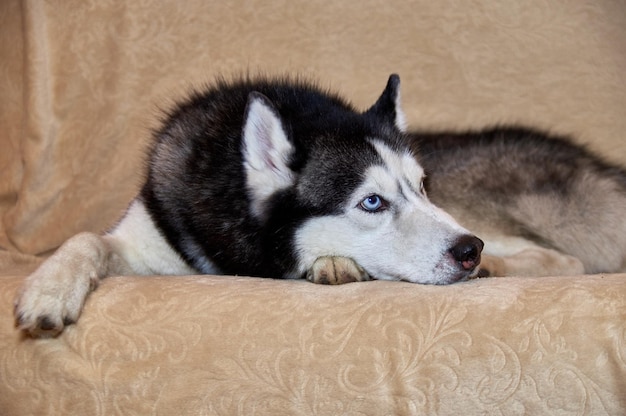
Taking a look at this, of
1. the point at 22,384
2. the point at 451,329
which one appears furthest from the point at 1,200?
the point at 451,329

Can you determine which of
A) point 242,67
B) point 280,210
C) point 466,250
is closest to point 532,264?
point 466,250

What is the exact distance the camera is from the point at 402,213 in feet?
8.25

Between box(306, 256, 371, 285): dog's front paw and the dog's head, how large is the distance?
0.02 metres

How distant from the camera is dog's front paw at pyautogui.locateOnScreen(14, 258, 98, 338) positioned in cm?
210

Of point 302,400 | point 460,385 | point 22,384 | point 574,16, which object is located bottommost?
point 22,384

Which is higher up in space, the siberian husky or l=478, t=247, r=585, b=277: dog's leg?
the siberian husky

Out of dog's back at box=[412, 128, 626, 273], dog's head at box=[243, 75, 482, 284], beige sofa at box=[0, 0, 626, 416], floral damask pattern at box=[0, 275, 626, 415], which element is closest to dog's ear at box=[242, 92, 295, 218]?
dog's head at box=[243, 75, 482, 284]

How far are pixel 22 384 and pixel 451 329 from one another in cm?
127

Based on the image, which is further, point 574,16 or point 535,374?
point 574,16

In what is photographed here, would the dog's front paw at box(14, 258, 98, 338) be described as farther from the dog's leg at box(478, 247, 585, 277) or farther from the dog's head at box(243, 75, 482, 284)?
the dog's leg at box(478, 247, 585, 277)

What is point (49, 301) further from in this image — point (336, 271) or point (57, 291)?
point (336, 271)

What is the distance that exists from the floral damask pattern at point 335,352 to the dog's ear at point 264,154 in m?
0.46

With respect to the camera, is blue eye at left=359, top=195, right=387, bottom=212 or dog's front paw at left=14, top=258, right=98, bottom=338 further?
blue eye at left=359, top=195, right=387, bottom=212

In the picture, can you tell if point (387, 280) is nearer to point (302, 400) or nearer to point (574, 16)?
point (302, 400)
